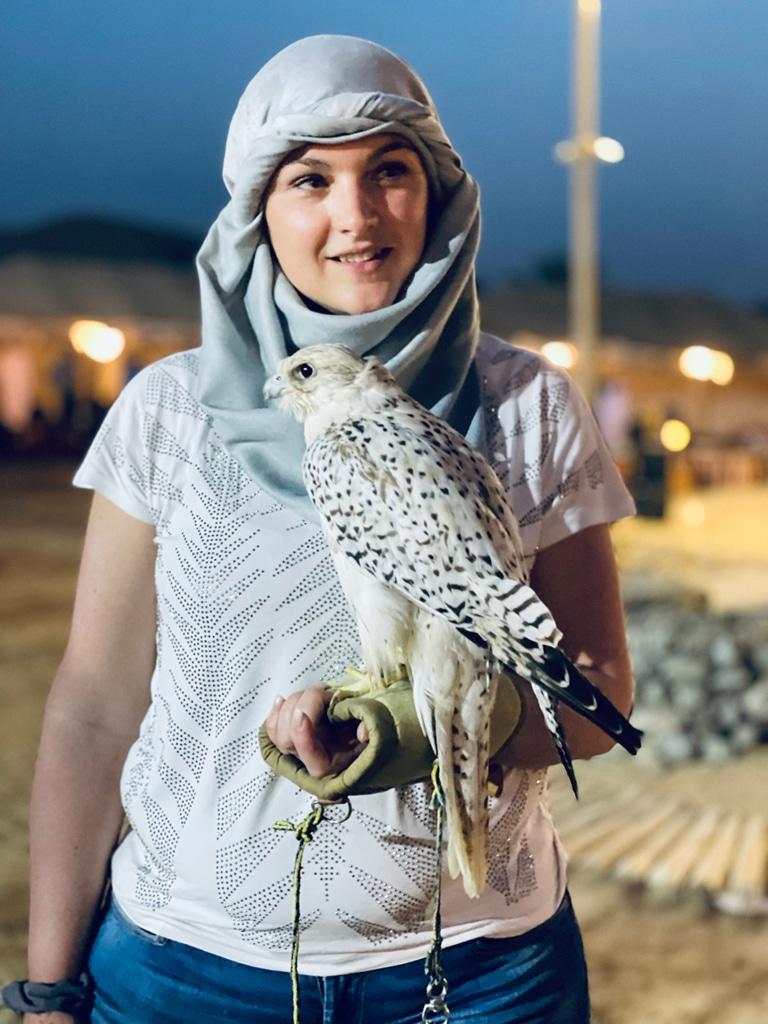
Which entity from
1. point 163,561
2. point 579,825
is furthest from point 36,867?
point 579,825

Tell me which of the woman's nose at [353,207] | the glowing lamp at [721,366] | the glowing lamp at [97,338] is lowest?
the woman's nose at [353,207]

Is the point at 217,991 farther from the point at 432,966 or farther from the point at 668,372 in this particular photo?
the point at 668,372

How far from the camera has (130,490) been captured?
1.57 metres

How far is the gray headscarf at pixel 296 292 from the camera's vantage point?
1384 mm

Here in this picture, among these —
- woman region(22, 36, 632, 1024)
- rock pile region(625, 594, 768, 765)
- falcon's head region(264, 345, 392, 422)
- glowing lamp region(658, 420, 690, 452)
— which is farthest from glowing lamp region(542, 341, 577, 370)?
falcon's head region(264, 345, 392, 422)

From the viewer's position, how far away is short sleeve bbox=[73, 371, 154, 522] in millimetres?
1574

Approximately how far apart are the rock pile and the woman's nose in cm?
454

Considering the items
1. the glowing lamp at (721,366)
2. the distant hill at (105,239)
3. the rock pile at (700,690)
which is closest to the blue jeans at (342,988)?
the rock pile at (700,690)

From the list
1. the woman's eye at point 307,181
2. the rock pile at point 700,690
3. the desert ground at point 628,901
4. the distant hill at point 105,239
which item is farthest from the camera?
the distant hill at point 105,239

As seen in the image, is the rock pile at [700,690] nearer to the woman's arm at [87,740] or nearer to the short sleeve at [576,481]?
the short sleeve at [576,481]

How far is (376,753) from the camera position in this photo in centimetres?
120

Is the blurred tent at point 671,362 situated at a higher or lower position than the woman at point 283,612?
A: higher

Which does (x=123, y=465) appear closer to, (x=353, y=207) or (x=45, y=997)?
(x=353, y=207)

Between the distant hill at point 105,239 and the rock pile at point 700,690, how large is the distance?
20.3 metres
